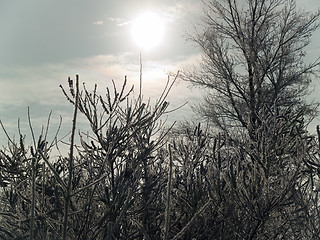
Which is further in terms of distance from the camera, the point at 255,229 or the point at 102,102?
the point at 255,229

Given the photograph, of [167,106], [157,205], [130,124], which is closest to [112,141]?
[130,124]

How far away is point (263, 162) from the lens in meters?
4.26

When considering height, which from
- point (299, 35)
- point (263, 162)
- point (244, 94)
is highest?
point (299, 35)

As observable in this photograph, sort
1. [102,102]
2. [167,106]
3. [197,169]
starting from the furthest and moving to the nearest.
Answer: [197,169]
[102,102]
[167,106]

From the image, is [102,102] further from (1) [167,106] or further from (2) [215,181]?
(2) [215,181]

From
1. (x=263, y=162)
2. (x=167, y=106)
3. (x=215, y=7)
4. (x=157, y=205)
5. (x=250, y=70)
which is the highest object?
(x=215, y=7)

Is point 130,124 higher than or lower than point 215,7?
lower

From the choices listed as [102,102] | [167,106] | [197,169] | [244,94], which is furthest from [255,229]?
[244,94]

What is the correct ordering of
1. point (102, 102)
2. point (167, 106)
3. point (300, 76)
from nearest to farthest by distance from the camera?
point (167, 106)
point (102, 102)
point (300, 76)

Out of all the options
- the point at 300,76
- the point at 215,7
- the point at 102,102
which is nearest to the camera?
the point at 102,102

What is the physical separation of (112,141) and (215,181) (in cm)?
157

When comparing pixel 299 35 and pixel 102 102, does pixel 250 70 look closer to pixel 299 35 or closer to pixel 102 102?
pixel 299 35

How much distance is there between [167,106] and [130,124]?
35cm

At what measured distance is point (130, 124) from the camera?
10.9 feet
